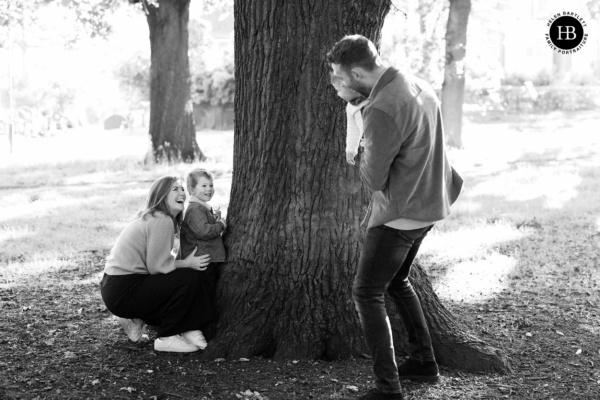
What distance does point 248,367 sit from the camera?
4.70 meters

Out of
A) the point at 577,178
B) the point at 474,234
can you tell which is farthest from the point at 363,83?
the point at 577,178

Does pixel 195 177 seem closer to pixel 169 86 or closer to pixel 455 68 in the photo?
pixel 169 86

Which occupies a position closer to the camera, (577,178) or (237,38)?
(237,38)

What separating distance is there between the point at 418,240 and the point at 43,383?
225 centimetres

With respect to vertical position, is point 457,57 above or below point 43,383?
above

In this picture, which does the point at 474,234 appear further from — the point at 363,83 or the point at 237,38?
the point at 363,83

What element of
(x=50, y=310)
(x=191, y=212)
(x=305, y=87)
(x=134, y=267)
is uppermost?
(x=305, y=87)

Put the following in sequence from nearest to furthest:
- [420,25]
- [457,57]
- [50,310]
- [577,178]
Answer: [50,310], [577,178], [457,57], [420,25]

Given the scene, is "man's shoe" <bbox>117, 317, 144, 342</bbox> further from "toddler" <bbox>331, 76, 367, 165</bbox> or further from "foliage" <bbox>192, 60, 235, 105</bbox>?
"foliage" <bbox>192, 60, 235, 105</bbox>

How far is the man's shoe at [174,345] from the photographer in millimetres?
4941

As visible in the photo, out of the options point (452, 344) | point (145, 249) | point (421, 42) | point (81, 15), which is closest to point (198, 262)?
point (145, 249)

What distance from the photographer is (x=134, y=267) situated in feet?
16.5
